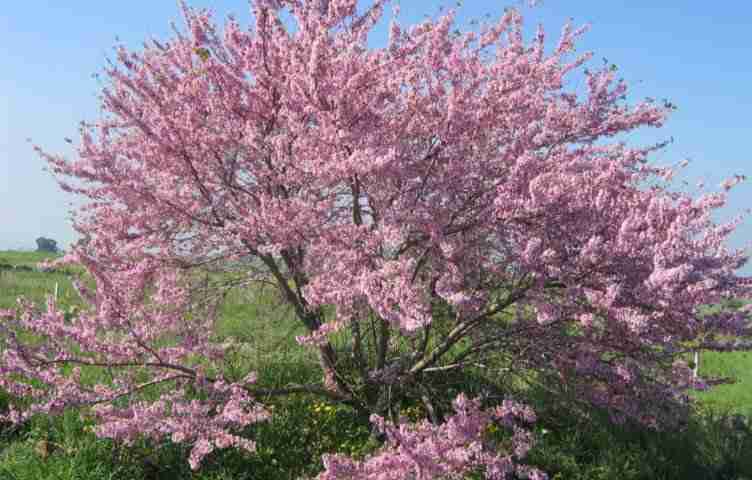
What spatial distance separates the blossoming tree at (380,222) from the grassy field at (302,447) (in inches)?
16.0

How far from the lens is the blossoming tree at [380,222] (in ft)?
12.8

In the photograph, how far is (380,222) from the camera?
4117 millimetres

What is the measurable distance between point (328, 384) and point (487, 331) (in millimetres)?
1412

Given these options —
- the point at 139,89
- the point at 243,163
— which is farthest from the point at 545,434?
the point at 139,89

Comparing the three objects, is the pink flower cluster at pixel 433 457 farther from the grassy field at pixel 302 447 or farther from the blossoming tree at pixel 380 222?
the grassy field at pixel 302 447

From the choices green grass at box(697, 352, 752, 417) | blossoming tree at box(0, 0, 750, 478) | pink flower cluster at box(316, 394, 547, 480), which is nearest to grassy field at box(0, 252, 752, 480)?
blossoming tree at box(0, 0, 750, 478)

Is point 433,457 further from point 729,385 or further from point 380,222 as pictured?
point 729,385

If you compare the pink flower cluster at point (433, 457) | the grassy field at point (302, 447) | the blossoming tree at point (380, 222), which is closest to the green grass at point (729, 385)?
the grassy field at point (302, 447)

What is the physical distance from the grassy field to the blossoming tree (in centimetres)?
41

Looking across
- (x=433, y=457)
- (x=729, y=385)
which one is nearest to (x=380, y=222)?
(x=433, y=457)

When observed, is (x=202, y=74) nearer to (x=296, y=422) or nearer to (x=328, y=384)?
(x=328, y=384)

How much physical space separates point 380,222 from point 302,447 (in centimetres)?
242

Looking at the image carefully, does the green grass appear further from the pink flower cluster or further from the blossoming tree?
the pink flower cluster

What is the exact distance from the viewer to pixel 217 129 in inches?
186
